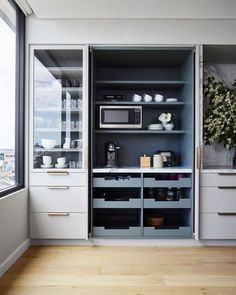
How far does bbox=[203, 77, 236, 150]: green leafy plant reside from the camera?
10.1 feet

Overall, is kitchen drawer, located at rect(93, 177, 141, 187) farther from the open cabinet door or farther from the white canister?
the open cabinet door

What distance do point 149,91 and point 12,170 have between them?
1.83m

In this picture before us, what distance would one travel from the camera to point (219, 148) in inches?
136

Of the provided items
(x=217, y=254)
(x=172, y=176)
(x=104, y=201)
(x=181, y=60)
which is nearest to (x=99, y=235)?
(x=104, y=201)

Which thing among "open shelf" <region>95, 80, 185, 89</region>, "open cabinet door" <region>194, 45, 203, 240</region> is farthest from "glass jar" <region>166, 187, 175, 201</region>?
"open shelf" <region>95, 80, 185, 89</region>

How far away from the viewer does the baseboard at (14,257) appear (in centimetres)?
228

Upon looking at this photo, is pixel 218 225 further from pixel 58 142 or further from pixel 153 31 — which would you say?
pixel 153 31

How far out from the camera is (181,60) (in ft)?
10.4

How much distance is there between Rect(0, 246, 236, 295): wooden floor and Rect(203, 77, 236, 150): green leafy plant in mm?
1190

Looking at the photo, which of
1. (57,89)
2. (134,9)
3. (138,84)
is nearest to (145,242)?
(138,84)

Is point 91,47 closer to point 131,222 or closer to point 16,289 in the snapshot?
point 131,222

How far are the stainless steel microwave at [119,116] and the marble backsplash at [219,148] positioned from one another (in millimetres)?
1039

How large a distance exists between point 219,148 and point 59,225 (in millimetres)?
Answer: 2095

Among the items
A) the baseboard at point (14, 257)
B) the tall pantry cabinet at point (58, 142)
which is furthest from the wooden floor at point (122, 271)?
the tall pantry cabinet at point (58, 142)
